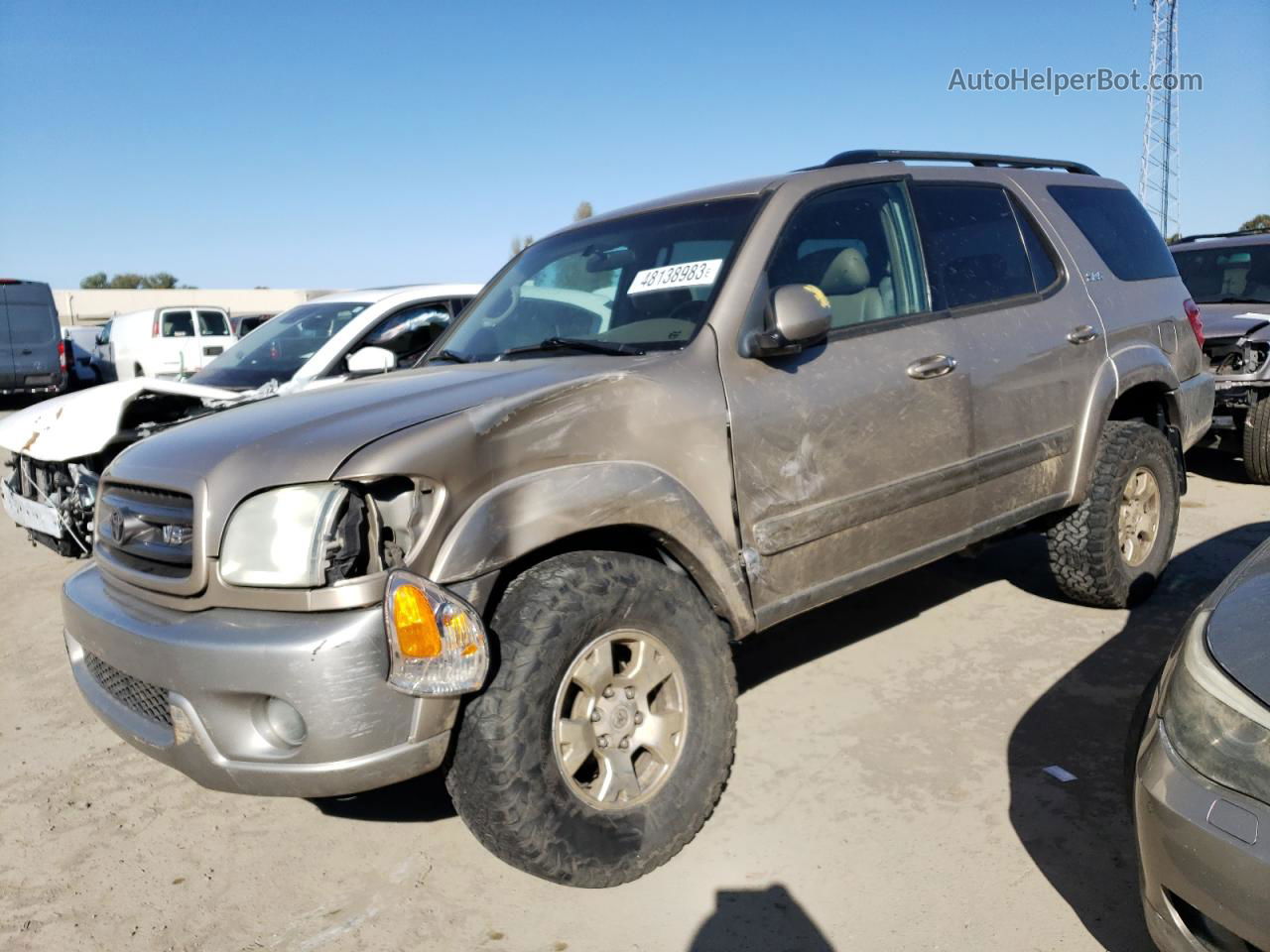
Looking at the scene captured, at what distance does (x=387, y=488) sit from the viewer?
2406mm

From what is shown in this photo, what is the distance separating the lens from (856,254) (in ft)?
11.6

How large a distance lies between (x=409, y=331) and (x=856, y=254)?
3689mm

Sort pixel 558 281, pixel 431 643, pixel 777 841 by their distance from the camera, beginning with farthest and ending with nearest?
pixel 558 281
pixel 777 841
pixel 431 643

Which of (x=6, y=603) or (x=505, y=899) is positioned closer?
(x=505, y=899)

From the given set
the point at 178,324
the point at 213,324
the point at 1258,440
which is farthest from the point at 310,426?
the point at 213,324

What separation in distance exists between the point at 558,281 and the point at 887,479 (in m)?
1.46

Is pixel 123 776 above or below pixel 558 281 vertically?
below

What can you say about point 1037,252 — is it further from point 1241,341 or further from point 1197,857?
point 1241,341

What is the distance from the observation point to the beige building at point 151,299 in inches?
1823

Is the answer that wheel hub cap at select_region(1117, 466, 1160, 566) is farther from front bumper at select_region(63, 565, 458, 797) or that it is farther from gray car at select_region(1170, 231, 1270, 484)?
front bumper at select_region(63, 565, 458, 797)

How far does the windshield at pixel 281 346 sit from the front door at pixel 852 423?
4158 mm

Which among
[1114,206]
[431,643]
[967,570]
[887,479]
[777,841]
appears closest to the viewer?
[431,643]

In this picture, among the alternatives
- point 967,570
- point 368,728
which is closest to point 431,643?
point 368,728

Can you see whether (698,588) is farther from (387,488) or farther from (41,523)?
(41,523)
